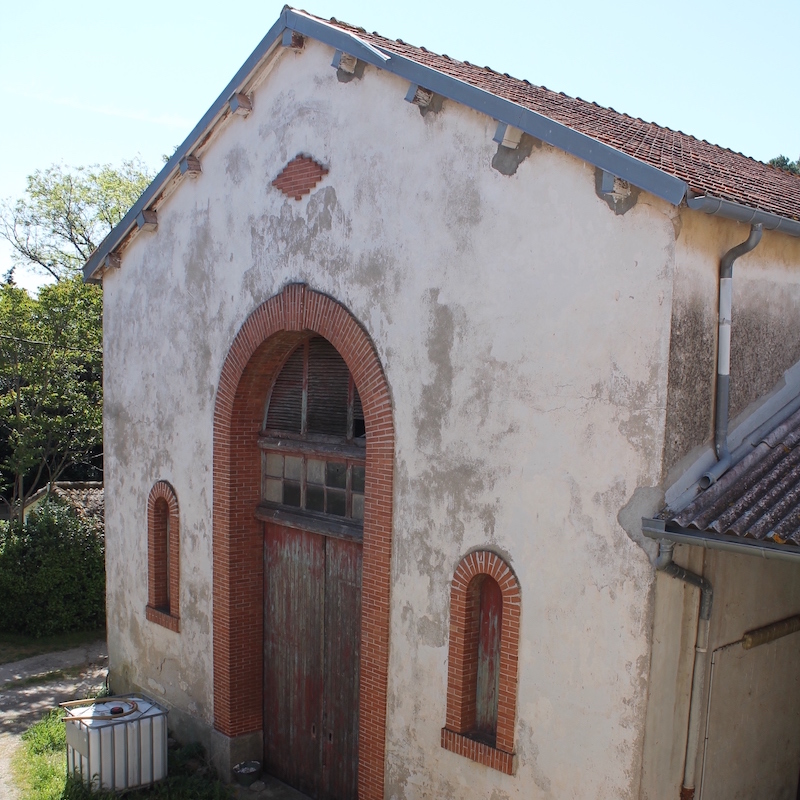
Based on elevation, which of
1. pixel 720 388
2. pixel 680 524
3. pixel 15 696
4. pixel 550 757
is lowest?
pixel 15 696

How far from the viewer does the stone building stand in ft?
18.7

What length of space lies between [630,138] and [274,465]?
503cm

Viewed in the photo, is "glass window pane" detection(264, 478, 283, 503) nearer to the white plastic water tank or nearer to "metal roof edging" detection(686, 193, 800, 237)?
the white plastic water tank

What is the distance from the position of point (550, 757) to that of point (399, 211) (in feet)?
15.0

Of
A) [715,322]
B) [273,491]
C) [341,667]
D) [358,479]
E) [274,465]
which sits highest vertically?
[715,322]

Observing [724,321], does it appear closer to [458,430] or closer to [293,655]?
[458,430]

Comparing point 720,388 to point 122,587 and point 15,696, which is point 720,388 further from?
point 15,696

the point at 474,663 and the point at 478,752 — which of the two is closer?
the point at 478,752

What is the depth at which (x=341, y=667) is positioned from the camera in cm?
834

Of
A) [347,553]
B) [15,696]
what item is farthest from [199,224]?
[15,696]

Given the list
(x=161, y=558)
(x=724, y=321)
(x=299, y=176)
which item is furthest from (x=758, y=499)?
(x=161, y=558)

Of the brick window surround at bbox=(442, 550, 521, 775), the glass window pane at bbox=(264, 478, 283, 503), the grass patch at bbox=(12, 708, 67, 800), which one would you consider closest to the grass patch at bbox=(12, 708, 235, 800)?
the grass patch at bbox=(12, 708, 67, 800)

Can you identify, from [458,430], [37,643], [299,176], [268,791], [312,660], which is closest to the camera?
[458,430]

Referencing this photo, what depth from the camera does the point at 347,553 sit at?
8.25 m
